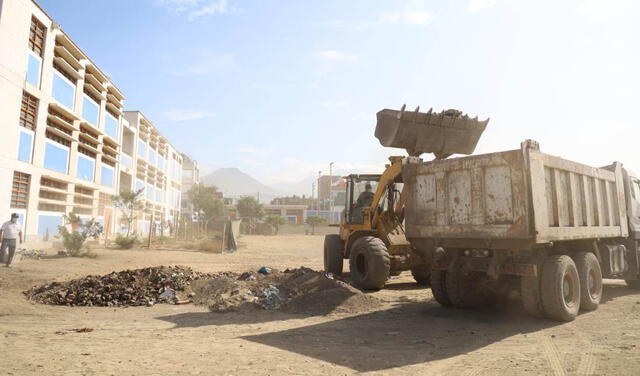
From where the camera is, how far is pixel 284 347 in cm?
538

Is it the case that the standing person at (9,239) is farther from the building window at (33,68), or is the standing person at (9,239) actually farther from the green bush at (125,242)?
the building window at (33,68)

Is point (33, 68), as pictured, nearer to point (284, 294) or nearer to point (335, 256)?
point (335, 256)


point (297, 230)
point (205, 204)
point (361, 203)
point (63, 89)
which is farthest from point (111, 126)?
point (361, 203)

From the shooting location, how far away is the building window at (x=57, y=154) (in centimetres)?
2675

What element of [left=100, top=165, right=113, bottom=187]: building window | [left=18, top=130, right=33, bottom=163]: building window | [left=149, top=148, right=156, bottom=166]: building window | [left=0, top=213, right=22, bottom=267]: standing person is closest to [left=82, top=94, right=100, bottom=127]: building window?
[left=100, top=165, right=113, bottom=187]: building window

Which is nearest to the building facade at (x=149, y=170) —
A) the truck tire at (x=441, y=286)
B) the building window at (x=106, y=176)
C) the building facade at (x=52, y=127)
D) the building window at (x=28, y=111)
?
the building facade at (x=52, y=127)

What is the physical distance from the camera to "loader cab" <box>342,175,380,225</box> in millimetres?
11352

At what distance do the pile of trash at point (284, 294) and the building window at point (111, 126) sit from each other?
33.0 m

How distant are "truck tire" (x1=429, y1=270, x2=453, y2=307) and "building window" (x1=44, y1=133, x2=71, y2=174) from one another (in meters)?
28.0

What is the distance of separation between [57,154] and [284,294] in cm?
2673

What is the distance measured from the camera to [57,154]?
28156mm

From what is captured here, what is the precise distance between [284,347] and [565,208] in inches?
216

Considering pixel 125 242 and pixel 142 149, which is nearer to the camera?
pixel 125 242

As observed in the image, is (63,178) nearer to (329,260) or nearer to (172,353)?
(329,260)
